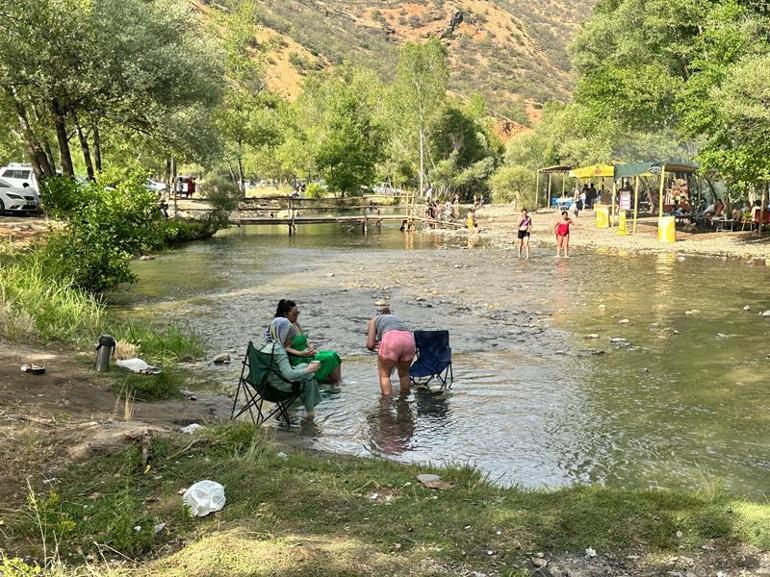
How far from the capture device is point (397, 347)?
29.2 ft

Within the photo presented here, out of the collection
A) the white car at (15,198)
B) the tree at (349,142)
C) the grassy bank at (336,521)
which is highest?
the tree at (349,142)

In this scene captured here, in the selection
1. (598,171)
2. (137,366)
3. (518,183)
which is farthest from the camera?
(518,183)

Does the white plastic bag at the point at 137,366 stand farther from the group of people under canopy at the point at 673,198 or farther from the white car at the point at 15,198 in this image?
the group of people under canopy at the point at 673,198

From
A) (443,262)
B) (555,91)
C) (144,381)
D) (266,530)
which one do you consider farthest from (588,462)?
(555,91)

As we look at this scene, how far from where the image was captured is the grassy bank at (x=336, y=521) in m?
4.01

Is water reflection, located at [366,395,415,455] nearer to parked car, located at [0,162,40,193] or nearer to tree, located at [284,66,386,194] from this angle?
parked car, located at [0,162,40,193]

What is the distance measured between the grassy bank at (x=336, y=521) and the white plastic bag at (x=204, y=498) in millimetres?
58

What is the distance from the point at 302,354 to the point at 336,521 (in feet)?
14.2

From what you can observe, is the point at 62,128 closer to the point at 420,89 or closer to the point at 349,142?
the point at 349,142

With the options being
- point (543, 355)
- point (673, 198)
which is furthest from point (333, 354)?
point (673, 198)

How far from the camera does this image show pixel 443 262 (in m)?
24.4

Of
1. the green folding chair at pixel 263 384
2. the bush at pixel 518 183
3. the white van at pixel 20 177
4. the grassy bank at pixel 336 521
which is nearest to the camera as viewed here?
the grassy bank at pixel 336 521

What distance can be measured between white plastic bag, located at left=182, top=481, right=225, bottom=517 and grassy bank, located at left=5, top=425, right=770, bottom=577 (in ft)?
0.19

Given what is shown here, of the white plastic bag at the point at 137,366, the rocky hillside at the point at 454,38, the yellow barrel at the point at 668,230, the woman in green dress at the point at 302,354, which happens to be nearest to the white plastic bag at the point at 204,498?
the woman in green dress at the point at 302,354
